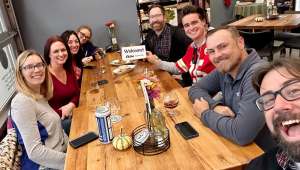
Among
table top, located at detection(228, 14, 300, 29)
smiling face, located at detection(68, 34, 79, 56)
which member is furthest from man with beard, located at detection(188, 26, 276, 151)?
table top, located at detection(228, 14, 300, 29)

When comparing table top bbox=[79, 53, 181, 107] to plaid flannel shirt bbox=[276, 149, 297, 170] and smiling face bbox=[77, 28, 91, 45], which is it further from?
plaid flannel shirt bbox=[276, 149, 297, 170]

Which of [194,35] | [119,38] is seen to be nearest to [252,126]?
[194,35]

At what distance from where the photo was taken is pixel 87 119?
1594 mm

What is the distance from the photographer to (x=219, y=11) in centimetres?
776

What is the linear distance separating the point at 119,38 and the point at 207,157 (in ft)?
10.8

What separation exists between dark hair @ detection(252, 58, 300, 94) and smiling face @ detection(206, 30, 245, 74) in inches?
17.3

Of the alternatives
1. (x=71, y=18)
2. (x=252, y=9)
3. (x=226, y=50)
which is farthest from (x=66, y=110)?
(x=252, y=9)

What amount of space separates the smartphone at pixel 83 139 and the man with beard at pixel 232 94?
0.61 meters

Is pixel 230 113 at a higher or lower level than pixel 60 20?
lower

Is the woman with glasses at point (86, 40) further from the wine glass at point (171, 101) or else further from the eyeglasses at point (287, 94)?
the eyeglasses at point (287, 94)

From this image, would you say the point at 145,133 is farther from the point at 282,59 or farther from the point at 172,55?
the point at 172,55

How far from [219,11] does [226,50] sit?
22.3ft

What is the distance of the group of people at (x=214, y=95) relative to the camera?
0.88 meters

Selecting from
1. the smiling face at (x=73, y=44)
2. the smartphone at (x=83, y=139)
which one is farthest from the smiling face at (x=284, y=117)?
the smiling face at (x=73, y=44)
